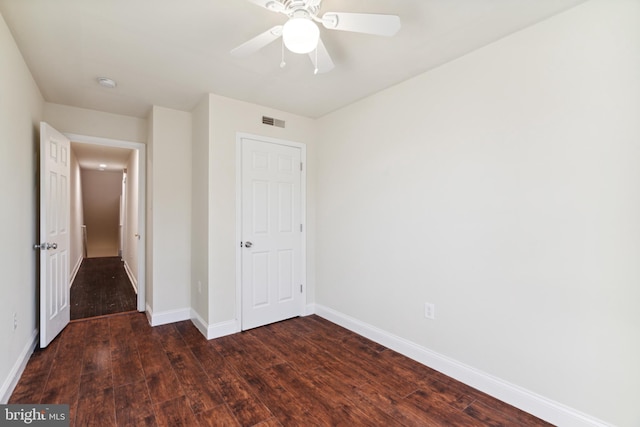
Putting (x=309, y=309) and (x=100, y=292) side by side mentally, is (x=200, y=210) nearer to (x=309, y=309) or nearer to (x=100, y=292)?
(x=309, y=309)

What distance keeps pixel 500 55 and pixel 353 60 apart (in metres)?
1.02

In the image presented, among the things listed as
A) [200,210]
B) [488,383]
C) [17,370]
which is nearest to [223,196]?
[200,210]

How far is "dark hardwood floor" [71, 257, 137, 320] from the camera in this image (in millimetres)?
3754

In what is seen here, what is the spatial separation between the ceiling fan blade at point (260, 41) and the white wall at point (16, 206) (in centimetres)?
147

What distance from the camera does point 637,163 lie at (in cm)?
152

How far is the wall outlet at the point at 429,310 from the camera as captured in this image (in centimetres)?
241

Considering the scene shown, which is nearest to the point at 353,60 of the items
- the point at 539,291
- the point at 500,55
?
the point at 500,55

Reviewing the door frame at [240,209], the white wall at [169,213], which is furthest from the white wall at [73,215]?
the door frame at [240,209]

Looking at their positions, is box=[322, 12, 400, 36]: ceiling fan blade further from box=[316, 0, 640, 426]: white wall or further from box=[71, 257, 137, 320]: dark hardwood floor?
box=[71, 257, 137, 320]: dark hardwood floor

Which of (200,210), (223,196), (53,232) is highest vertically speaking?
(223,196)

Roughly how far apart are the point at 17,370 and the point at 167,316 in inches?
51.3

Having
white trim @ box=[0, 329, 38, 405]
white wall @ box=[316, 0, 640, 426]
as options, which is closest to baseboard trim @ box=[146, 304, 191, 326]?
white trim @ box=[0, 329, 38, 405]

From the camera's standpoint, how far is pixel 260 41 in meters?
1.65

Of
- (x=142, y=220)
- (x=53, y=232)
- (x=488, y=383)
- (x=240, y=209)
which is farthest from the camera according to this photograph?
(x=142, y=220)
